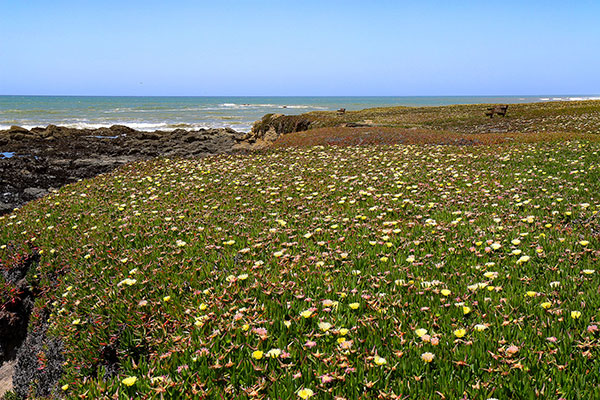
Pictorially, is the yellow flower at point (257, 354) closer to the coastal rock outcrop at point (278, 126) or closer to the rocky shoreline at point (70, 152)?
the rocky shoreline at point (70, 152)

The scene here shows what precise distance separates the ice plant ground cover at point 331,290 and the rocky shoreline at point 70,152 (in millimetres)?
10330

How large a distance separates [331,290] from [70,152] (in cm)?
2788

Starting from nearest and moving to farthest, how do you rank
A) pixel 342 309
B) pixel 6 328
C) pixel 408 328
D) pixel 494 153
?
pixel 408 328
pixel 342 309
pixel 6 328
pixel 494 153

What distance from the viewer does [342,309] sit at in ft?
12.3

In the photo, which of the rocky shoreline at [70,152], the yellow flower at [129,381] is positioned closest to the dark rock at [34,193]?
the rocky shoreline at [70,152]

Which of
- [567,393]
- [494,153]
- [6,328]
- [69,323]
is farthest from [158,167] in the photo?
[567,393]

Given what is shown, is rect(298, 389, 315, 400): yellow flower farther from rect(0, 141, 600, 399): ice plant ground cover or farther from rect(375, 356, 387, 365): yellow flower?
rect(375, 356, 387, 365): yellow flower

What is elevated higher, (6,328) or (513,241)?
(513,241)

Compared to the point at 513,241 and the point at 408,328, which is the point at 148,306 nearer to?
the point at 408,328

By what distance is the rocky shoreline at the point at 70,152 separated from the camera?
59.1 feet

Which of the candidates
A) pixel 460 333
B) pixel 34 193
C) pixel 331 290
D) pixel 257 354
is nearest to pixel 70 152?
pixel 34 193

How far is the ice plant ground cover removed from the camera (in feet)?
9.48

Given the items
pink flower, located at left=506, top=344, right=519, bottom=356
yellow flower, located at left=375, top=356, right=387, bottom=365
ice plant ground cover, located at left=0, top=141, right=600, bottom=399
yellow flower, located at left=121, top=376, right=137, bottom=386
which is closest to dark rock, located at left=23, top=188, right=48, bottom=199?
ice plant ground cover, located at left=0, top=141, right=600, bottom=399

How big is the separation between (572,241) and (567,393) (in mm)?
3172
